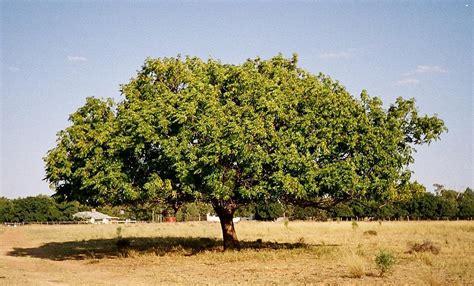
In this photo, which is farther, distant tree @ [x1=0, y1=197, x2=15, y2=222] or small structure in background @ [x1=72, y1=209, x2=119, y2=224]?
small structure in background @ [x1=72, y1=209, x2=119, y2=224]

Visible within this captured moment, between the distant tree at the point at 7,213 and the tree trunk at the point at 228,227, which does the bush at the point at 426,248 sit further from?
the distant tree at the point at 7,213

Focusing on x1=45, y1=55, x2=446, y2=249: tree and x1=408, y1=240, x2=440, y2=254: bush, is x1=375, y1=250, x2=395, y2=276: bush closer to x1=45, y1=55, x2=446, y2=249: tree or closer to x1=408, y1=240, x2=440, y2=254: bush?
x1=45, y1=55, x2=446, y2=249: tree

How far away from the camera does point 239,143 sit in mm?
24219

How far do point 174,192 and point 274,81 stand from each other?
8.61 meters

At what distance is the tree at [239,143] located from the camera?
25016 millimetres

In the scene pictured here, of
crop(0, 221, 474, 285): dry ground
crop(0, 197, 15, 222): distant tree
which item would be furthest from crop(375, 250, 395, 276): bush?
crop(0, 197, 15, 222): distant tree

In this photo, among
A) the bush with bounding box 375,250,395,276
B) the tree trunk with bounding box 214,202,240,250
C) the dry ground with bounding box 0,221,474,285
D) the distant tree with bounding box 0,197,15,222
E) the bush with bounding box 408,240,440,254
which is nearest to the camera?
the dry ground with bounding box 0,221,474,285

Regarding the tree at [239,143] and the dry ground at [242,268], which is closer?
the dry ground at [242,268]

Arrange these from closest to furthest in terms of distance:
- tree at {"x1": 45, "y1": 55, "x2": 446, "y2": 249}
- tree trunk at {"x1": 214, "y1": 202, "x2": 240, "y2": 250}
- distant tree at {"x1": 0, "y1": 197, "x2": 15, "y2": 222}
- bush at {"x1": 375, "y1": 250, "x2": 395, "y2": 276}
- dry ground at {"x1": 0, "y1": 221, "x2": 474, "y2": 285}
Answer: dry ground at {"x1": 0, "y1": 221, "x2": 474, "y2": 285}, bush at {"x1": 375, "y1": 250, "x2": 395, "y2": 276}, tree at {"x1": 45, "y1": 55, "x2": 446, "y2": 249}, tree trunk at {"x1": 214, "y1": 202, "x2": 240, "y2": 250}, distant tree at {"x1": 0, "y1": 197, "x2": 15, "y2": 222}

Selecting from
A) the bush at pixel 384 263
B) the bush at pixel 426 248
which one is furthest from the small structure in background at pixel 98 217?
the bush at pixel 384 263

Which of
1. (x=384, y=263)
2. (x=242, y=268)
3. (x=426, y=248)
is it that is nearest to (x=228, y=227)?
(x=242, y=268)

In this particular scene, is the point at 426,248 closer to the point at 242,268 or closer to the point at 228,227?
the point at 228,227

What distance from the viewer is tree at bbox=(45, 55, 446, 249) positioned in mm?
25016

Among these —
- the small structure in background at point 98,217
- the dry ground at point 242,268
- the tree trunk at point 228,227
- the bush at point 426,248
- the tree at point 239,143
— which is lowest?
the small structure in background at point 98,217
